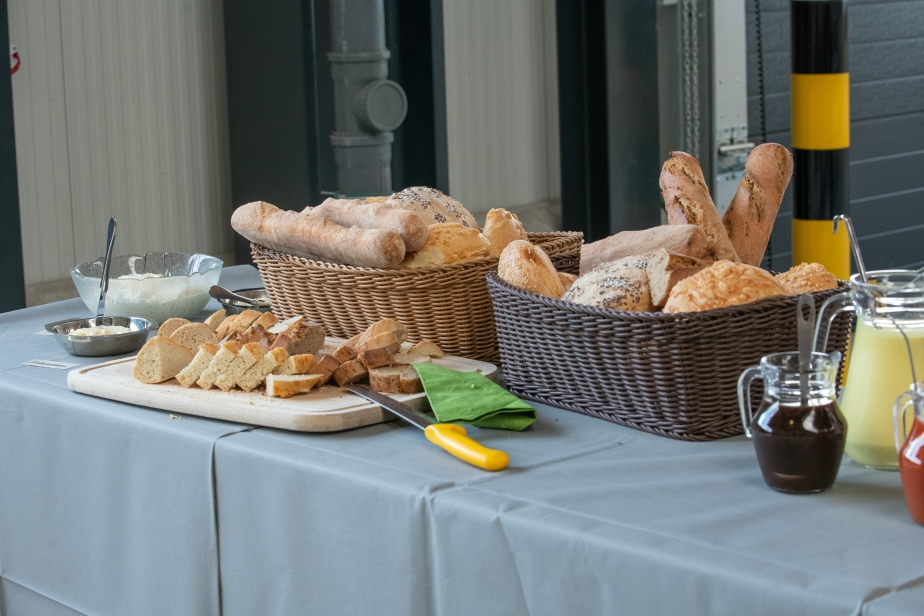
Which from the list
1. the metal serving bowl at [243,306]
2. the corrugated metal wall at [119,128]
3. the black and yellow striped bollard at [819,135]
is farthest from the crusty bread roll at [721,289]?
the corrugated metal wall at [119,128]

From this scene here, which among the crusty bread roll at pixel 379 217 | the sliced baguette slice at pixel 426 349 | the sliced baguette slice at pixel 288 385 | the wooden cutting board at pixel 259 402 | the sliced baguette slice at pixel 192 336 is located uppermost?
the crusty bread roll at pixel 379 217

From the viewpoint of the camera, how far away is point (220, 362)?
156 centimetres

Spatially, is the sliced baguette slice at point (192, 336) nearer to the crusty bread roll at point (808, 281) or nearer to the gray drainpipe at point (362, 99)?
the crusty bread roll at point (808, 281)

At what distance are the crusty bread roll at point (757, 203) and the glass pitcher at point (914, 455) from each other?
76cm

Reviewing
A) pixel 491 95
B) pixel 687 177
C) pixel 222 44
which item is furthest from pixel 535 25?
pixel 687 177

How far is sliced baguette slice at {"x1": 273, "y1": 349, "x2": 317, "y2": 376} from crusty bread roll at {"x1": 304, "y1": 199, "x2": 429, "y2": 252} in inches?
11.6

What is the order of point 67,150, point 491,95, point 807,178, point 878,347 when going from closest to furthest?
point 878,347 → point 807,178 → point 67,150 → point 491,95

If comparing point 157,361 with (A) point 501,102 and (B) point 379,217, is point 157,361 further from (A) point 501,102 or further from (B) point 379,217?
(A) point 501,102

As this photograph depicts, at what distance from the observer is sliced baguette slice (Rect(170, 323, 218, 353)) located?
174cm

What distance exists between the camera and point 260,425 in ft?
4.87

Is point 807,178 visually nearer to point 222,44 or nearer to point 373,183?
Answer: point 373,183

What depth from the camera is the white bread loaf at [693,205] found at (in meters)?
1.70

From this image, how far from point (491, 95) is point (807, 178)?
3539 millimetres

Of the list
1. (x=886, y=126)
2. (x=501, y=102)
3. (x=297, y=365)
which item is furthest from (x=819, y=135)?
(x=886, y=126)
